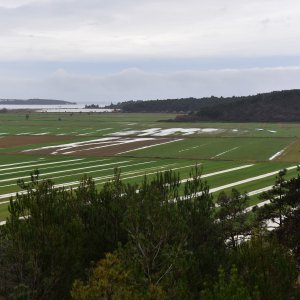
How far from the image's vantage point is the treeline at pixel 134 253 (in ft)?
48.9

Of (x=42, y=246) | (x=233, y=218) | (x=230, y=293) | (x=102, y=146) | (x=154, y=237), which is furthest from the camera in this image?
(x=102, y=146)

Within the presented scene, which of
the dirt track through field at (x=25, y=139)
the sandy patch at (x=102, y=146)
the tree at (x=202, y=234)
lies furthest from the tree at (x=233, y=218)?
the dirt track through field at (x=25, y=139)

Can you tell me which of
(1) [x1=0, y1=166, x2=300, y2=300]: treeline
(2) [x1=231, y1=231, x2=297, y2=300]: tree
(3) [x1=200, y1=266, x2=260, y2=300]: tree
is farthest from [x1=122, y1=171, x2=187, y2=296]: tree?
(3) [x1=200, y1=266, x2=260, y2=300]: tree

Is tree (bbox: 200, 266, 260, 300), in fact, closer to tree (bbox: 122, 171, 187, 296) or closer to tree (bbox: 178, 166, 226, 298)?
tree (bbox: 122, 171, 187, 296)

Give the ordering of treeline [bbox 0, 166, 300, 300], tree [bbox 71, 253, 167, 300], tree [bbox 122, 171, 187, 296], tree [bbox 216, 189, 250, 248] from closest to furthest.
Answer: tree [bbox 71, 253, 167, 300]
treeline [bbox 0, 166, 300, 300]
tree [bbox 122, 171, 187, 296]
tree [bbox 216, 189, 250, 248]

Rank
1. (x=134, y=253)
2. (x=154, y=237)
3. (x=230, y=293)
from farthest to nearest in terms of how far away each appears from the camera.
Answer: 1. (x=154, y=237)
2. (x=134, y=253)
3. (x=230, y=293)

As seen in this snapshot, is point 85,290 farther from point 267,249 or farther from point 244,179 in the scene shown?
point 244,179

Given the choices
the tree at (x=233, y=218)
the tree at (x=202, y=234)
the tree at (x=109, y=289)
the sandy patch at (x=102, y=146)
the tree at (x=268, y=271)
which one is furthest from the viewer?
the sandy patch at (x=102, y=146)

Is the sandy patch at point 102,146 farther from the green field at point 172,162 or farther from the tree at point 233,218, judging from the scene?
the tree at point 233,218

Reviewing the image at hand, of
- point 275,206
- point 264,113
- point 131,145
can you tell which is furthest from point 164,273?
point 264,113

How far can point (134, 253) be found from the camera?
17531 mm

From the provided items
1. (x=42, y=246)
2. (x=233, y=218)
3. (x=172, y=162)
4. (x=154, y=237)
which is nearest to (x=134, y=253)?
(x=154, y=237)

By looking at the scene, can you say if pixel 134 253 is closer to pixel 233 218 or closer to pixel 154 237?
pixel 154 237

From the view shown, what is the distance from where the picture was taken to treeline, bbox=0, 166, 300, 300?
14.9m
